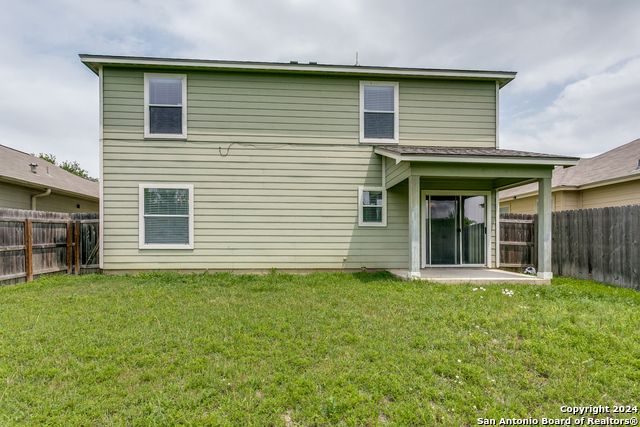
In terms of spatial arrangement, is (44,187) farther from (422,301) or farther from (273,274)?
(422,301)

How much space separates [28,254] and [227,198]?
14.3 feet

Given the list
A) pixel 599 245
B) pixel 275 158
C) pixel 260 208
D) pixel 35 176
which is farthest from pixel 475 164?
pixel 35 176

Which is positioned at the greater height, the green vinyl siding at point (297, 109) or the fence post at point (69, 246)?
the green vinyl siding at point (297, 109)

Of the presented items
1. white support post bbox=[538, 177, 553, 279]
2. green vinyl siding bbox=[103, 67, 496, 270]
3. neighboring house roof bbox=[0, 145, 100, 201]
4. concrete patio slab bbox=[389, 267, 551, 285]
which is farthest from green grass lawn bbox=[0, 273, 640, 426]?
neighboring house roof bbox=[0, 145, 100, 201]

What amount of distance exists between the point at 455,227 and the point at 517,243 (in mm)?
1987

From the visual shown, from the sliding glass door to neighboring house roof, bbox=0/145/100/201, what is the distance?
1311cm

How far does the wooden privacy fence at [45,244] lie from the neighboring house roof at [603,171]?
15409 mm

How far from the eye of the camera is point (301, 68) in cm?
705

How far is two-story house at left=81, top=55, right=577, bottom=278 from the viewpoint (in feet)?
22.8

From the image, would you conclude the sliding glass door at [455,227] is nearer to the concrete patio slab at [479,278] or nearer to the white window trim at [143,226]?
the concrete patio slab at [479,278]

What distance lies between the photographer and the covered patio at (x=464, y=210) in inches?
235

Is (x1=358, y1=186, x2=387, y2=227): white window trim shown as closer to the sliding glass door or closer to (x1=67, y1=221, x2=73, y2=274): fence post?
the sliding glass door

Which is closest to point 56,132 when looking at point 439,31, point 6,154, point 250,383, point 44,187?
point 6,154

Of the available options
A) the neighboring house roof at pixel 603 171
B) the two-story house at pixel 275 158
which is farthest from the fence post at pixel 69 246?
the neighboring house roof at pixel 603 171
